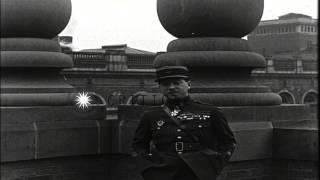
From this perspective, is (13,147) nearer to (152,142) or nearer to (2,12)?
(2,12)

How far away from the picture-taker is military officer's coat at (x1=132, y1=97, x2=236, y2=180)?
13.6ft

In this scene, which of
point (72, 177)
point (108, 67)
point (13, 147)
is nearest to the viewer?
point (13, 147)

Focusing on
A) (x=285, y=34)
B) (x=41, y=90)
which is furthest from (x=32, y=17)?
(x=285, y=34)

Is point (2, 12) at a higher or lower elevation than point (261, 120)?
higher

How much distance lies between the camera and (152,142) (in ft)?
14.1

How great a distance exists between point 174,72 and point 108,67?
140 ft

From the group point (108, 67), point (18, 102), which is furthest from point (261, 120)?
point (108, 67)

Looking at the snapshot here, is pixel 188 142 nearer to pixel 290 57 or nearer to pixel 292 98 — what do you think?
pixel 292 98

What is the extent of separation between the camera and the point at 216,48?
6.50 meters

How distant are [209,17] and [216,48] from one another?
318mm

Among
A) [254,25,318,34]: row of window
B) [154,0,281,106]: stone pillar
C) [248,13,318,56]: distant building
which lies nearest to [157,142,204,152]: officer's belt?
[154,0,281,106]: stone pillar

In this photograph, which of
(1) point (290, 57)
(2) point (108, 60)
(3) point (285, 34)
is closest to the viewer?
(2) point (108, 60)

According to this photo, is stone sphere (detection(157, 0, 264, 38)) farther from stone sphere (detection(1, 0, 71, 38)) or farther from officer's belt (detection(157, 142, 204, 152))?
officer's belt (detection(157, 142, 204, 152))

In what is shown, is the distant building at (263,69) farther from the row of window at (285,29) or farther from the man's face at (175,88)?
the man's face at (175,88)
